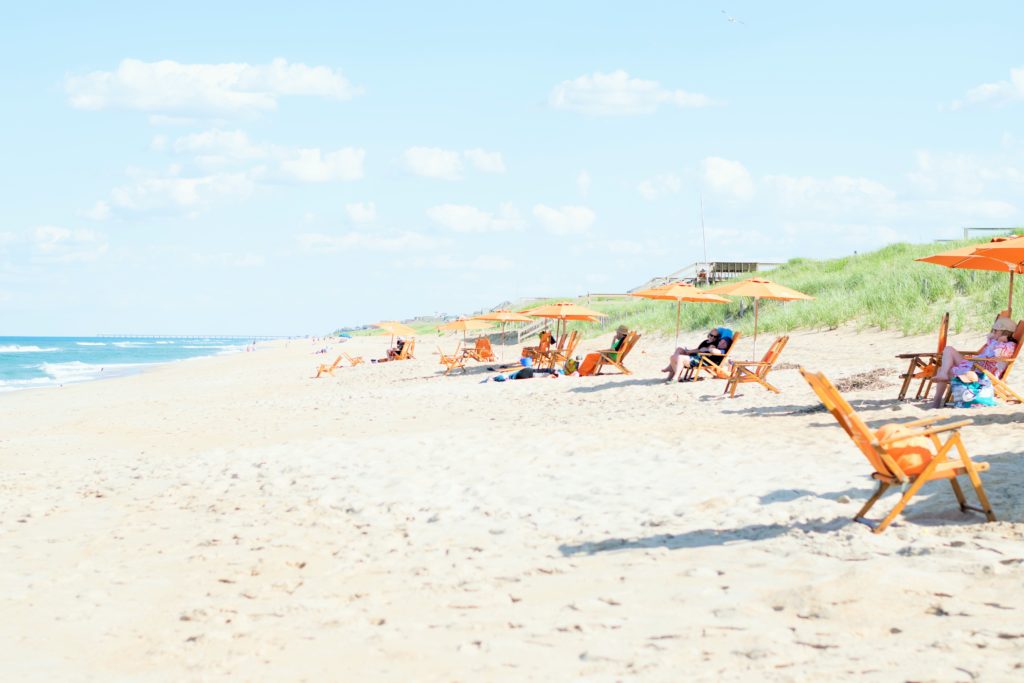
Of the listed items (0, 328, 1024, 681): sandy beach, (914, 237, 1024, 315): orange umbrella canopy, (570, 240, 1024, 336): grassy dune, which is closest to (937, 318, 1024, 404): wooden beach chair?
(0, 328, 1024, 681): sandy beach

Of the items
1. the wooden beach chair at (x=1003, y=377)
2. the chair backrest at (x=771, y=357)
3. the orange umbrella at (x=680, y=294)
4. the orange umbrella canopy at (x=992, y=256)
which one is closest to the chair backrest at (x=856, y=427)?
the orange umbrella canopy at (x=992, y=256)

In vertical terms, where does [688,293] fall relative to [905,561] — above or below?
above

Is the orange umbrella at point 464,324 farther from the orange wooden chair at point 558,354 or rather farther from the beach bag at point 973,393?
the beach bag at point 973,393

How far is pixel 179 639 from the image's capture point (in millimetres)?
4230

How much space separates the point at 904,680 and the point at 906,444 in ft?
7.09

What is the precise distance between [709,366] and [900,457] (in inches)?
320

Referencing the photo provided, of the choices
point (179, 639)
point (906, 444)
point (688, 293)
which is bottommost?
point (179, 639)

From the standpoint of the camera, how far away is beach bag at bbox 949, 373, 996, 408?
29.4ft

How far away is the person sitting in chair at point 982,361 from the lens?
9.11 metres

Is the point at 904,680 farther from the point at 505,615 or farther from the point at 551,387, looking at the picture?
the point at 551,387

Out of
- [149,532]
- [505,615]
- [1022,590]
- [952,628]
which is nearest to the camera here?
[952,628]

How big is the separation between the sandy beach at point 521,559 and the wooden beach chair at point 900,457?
0.14 m

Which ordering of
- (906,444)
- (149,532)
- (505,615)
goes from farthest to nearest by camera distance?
(149,532)
(906,444)
(505,615)

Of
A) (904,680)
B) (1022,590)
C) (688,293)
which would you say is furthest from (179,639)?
(688,293)
